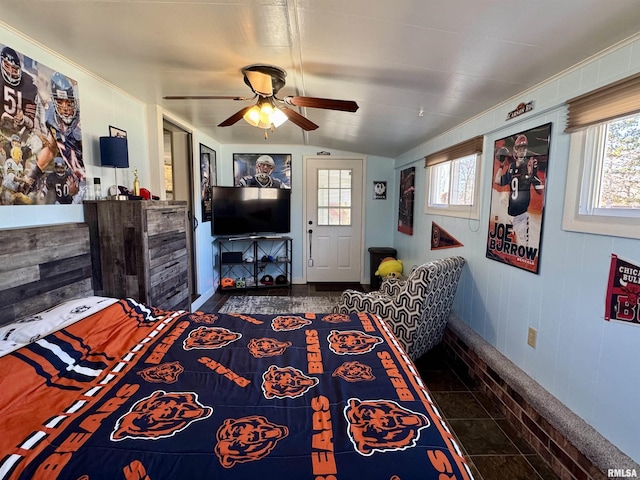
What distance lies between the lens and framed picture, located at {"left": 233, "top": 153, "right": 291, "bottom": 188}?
16.7ft

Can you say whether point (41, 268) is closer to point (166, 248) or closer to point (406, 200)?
point (166, 248)

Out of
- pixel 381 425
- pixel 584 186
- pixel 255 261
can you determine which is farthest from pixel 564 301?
pixel 255 261

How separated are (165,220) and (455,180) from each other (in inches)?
107

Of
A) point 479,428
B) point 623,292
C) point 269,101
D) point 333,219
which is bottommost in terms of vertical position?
point 479,428

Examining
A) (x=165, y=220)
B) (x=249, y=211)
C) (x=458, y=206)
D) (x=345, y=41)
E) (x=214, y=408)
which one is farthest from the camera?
(x=249, y=211)

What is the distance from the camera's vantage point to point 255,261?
16.2ft

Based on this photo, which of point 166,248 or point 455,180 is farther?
point 455,180

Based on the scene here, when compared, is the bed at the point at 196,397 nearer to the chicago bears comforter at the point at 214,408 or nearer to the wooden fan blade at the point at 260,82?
the chicago bears comforter at the point at 214,408

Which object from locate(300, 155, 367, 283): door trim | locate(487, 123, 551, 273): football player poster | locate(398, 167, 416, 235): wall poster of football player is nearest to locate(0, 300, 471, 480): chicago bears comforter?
locate(487, 123, 551, 273): football player poster

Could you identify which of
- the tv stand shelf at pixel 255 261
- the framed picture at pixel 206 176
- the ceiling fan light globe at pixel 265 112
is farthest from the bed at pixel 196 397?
the tv stand shelf at pixel 255 261

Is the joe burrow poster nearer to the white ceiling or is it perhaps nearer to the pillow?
the white ceiling

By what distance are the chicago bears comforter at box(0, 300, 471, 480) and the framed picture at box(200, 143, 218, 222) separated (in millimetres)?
2761

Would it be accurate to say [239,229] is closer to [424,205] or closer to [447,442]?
[424,205]

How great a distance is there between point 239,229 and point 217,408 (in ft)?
12.5
